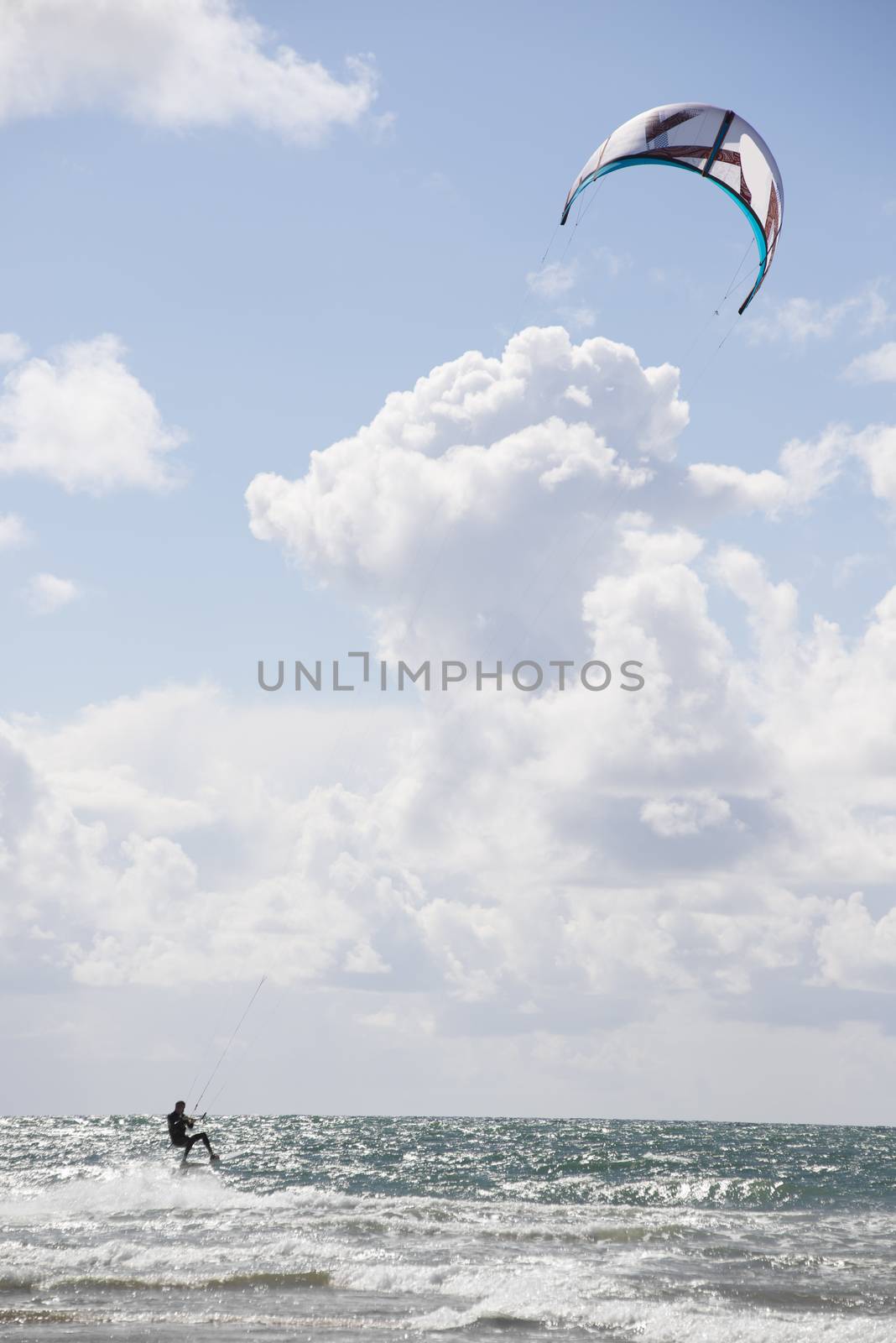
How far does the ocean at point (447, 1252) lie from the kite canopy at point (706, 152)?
15.0 meters

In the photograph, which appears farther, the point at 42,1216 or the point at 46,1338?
the point at 42,1216

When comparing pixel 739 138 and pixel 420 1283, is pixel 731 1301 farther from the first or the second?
pixel 739 138

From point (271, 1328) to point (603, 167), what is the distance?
1773 centimetres

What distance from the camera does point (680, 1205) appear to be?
22484mm

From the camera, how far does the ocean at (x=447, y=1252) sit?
11602mm

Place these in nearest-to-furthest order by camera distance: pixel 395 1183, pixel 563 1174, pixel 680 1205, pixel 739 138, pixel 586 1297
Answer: pixel 586 1297 < pixel 739 138 < pixel 680 1205 < pixel 395 1183 < pixel 563 1174

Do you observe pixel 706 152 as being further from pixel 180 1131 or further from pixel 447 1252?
pixel 180 1131

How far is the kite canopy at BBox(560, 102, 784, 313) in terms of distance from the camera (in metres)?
18.4

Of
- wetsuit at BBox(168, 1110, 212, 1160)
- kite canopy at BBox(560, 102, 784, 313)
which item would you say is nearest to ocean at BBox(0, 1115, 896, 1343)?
wetsuit at BBox(168, 1110, 212, 1160)

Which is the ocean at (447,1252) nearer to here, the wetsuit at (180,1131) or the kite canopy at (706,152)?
the wetsuit at (180,1131)

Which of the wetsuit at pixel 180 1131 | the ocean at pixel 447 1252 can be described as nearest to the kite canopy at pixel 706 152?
the ocean at pixel 447 1252

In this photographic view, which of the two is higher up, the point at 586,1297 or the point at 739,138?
the point at 739,138

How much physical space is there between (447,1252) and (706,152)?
1811cm

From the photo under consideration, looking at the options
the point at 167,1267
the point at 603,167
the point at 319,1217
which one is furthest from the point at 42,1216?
the point at 603,167
